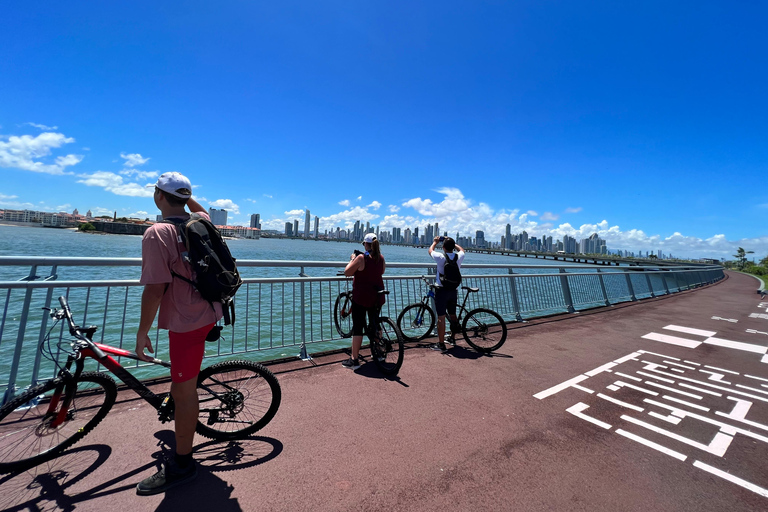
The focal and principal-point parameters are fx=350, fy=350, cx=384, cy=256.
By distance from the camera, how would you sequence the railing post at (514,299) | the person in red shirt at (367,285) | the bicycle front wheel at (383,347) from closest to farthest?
the bicycle front wheel at (383,347), the person in red shirt at (367,285), the railing post at (514,299)

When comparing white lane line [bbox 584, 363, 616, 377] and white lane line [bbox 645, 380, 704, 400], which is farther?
white lane line [bbox 584, 363, 616, 377]

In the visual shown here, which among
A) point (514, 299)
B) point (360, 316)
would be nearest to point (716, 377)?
point (514, 299)

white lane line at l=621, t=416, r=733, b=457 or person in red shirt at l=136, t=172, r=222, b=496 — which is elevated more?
person in red shirt at l=136, t=172, r=222, b=496

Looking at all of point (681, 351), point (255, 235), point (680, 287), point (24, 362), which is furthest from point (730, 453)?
point (255, 235)

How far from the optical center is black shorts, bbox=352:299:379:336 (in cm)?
481

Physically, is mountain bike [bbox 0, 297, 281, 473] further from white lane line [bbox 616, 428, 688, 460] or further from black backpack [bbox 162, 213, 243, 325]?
white lane line [bbox 616, 428, 688, 460]

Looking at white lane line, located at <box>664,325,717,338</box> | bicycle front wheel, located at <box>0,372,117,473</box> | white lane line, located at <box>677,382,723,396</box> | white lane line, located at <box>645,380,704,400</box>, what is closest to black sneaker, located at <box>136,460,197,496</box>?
bicycle front wheel, located at <box>0,372,117,473</box>

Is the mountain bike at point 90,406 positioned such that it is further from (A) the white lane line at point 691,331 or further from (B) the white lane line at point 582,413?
(A) the white lane line at point 691,331

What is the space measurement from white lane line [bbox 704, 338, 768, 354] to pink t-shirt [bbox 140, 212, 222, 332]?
9.63 meters

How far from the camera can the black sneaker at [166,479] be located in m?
2.37

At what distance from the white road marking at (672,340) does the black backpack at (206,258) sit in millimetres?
8679

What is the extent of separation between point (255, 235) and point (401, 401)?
529 feet

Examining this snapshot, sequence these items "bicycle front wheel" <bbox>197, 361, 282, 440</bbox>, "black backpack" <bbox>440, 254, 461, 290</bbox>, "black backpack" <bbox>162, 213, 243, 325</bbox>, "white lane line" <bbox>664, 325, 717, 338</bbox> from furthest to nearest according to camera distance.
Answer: "white lane line" <bbox>664, 325, 717, 338</bbox>, "black backpack" <bbox>440, 254, 461, 290</bbox>, "bicycle front wheel" <bbox>197, 361, 282, 440</bbox>, "black backpack" <bbox>162, 213, 243, 325</bbox>

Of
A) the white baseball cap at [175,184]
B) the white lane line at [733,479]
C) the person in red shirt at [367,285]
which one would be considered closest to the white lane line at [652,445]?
the white lane line at [733,479]
